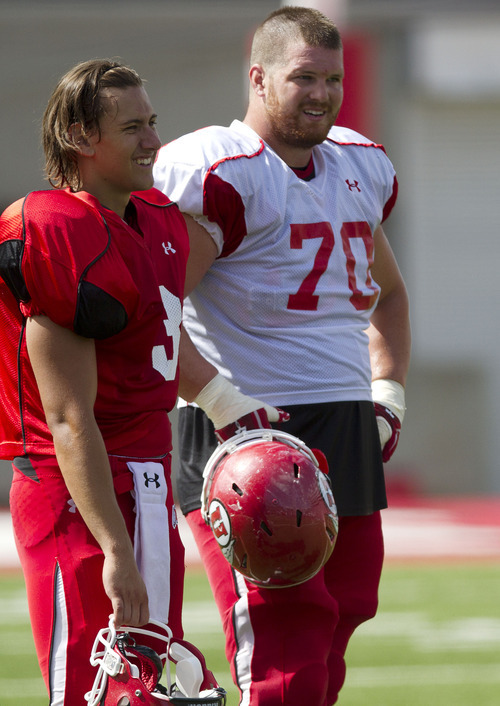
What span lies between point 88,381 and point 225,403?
1.96ft

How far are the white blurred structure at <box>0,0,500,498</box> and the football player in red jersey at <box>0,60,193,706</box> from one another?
36.8ft

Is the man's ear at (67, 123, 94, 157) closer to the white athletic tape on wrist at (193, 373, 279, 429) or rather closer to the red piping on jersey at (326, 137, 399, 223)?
the white athletic tape on wrist at (193, 373, 279, 429)

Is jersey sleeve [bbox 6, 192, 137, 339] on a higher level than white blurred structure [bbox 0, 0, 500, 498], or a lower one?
higher

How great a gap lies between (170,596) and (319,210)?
3.63ft

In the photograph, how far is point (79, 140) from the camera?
2248 mm

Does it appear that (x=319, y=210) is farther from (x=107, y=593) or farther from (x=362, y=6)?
(x=362, y=6)

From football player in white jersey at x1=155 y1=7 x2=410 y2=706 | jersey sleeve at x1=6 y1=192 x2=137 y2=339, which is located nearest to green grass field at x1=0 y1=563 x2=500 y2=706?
football player in white jersey at x1=155 y1=7 x2=410 y2=706

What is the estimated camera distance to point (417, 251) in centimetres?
1501

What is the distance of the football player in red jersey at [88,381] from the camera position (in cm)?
211

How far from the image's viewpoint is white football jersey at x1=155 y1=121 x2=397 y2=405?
282cm

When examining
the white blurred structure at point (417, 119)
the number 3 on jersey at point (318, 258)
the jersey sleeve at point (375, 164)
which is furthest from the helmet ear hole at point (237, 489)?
the white blurred structure at point (417, 119)

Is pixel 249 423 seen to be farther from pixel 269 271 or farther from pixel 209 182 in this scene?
pixel 209 182

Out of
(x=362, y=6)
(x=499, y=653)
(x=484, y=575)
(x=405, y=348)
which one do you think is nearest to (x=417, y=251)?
(x=362, y=6)

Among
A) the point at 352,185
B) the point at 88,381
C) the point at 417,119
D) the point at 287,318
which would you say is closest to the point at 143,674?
the point at 88,381
